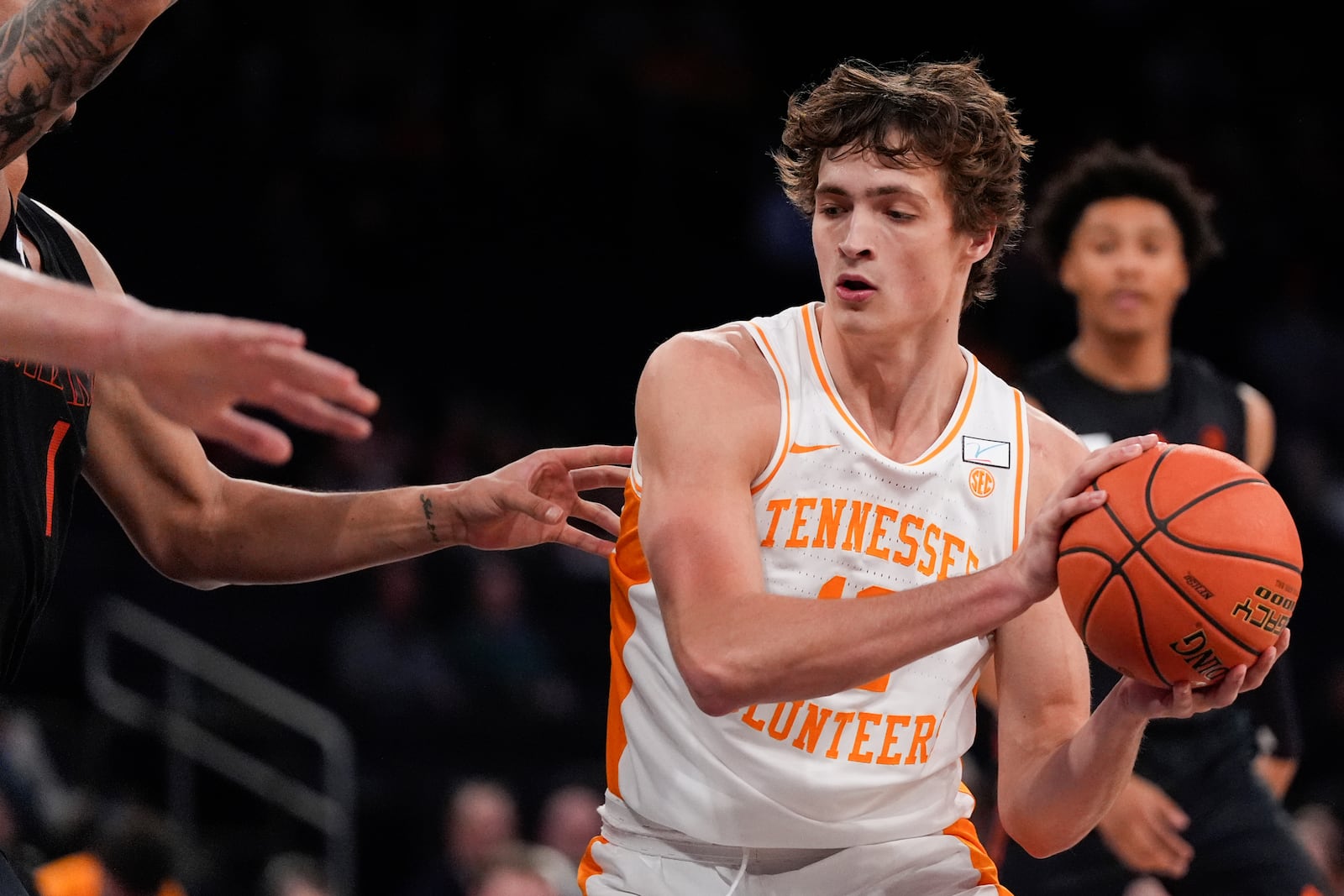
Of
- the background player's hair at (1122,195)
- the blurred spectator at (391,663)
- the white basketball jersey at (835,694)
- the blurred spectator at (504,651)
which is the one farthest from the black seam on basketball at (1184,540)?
the blurred spectator at (504,651)

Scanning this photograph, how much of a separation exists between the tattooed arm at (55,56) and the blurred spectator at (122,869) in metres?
4.12

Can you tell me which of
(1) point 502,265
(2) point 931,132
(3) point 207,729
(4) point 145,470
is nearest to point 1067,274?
(2) point 931,132

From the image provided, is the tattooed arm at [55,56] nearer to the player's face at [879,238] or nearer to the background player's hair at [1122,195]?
the player's face at [879,238]

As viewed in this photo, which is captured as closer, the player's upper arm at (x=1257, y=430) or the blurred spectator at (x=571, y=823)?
the player's upper arm at (x=1257, y=430)

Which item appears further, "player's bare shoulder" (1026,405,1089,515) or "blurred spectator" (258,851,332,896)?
"blurred spectator" (258,851,332,896)

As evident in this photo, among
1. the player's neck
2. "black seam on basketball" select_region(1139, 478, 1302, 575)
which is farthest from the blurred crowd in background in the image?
"black seam on basketball" select_region(1139, 478, 1302, 575)

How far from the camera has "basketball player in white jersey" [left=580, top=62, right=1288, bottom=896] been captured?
3211 mm

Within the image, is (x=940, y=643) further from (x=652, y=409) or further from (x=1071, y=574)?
(x=652, y=409)

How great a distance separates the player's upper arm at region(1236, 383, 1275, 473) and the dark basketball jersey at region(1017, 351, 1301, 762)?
0.02 meters

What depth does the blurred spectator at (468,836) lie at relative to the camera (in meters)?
8.16

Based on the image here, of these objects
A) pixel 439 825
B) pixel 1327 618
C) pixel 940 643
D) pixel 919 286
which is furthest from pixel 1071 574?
pixel 1327 618

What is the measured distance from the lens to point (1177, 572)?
9.20 ft

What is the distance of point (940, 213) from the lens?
11.2ft

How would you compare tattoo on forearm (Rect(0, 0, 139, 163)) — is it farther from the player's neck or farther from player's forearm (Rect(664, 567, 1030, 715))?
the player's neck
